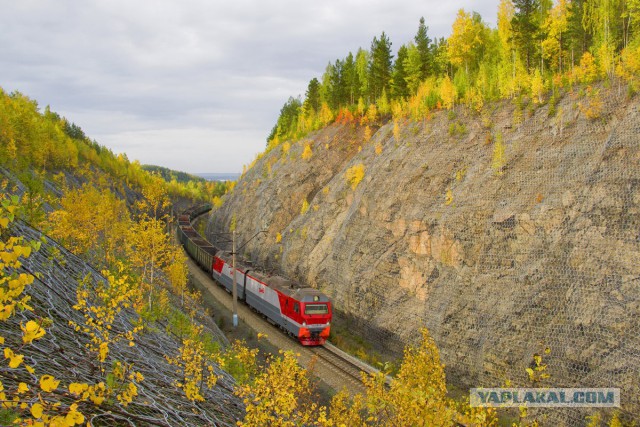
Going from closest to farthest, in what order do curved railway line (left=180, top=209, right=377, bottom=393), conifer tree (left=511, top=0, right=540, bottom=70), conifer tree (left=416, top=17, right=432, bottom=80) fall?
curved railway line (left=180, top=209, right=377, bottom=393)
conifer tree (left=511, top=0, right=540, bottom=70)
conifer tree (left=416, top=17, right=432, bottom=80)

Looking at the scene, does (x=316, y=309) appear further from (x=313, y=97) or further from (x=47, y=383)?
(x=313, y=97)

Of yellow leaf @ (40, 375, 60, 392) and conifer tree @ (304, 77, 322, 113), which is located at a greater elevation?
conifer tree @ (304, 77, 322, 113)

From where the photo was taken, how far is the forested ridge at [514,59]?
79.5ft

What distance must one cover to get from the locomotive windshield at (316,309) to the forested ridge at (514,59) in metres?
19.1

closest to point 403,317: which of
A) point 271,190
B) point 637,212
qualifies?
point 637,212

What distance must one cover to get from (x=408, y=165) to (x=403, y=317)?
40.7 feet

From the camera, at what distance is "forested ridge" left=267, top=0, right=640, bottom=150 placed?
2423cm

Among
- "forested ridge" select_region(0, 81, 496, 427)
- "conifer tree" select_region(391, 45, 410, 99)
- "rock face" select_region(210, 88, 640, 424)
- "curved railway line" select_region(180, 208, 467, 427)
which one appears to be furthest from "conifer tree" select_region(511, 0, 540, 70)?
"forested ridge" select_region(0, 81, 496, 427)

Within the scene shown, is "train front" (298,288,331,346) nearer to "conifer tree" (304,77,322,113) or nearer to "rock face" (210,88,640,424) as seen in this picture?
"rock face" (210,88,640,424)

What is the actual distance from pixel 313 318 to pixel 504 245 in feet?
40.6

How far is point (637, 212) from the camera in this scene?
17.0m

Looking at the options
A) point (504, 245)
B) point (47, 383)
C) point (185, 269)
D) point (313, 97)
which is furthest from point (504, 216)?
point (313, 97)

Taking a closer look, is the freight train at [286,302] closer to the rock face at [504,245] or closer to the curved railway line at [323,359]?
the curved railway line at [323,359]

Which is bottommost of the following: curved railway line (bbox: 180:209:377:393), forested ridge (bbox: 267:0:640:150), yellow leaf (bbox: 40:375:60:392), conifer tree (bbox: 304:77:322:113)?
curved railway line (bbox: 180:209:377:393)
